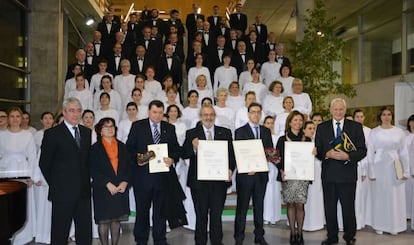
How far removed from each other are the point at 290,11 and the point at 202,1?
17.4ft

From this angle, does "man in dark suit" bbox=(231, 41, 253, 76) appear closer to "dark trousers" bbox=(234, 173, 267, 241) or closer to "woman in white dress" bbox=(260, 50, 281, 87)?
"woman in white dress" bbox=(260, 50, 281, 87)

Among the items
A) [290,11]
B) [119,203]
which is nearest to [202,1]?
[290,11]

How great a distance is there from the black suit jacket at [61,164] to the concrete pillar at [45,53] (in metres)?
8.44

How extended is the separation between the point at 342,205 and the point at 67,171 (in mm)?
3540

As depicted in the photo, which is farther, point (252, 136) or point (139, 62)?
point (139, 62)

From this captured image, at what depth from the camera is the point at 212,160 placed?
5.73 m

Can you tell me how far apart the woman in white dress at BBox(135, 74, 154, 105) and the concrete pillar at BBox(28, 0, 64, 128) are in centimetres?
430

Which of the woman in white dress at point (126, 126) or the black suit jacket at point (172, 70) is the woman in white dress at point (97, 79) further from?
the woman in white dress at point (126, 126)

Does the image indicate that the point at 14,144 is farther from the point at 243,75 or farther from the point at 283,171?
the point at 243,75

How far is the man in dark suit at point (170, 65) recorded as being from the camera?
10.9 metres

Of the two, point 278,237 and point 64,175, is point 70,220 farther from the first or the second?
point 278,237

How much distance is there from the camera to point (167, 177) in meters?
5.80

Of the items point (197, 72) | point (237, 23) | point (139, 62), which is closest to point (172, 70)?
point (197, 72)

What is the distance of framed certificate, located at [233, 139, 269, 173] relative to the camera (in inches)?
229
